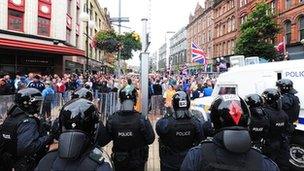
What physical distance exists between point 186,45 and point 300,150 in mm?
90564

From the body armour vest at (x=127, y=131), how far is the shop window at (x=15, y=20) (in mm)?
20100

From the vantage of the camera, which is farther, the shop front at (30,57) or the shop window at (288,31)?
the shop window at (288,31)

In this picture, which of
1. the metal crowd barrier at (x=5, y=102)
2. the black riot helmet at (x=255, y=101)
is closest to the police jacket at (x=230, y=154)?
the black riot helmet at (x=255, y=101)

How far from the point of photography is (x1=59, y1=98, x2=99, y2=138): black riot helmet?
2639 millimetres

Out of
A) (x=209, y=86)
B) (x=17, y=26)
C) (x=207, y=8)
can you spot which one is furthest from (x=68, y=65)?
(x=207, y=8)

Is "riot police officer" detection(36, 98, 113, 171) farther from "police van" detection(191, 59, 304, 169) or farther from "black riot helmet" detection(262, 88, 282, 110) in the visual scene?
"police van" detection(191, 59, 304, 169)

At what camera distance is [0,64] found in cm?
2131

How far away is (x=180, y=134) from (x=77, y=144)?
237 centimetres

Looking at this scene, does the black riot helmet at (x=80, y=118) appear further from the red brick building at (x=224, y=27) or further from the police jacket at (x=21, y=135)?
the red brick building at (x=224, y=27)

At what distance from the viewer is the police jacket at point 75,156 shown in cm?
247

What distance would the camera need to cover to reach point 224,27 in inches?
2365

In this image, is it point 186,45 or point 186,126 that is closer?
point 186,126

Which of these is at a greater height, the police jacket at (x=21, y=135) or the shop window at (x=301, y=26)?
the shop window at (x=301, y=26)

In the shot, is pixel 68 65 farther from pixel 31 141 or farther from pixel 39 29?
pixel 31 141
